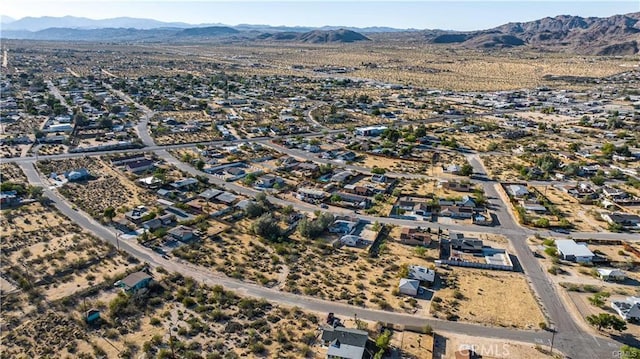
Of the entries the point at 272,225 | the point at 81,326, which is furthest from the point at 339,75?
the point at 81,326

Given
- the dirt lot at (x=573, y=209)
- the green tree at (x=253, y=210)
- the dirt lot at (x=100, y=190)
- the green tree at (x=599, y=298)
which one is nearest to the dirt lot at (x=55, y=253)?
the dirt lot at (x=100, y=190)

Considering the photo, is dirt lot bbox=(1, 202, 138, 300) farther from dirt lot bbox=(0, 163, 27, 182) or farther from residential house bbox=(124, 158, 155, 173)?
residential house bbox=(124, 158, 155, 173)

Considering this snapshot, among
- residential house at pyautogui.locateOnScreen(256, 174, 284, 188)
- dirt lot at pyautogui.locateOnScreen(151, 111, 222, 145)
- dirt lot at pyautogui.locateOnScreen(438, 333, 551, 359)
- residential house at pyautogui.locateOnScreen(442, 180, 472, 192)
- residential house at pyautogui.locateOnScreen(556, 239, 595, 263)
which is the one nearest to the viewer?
dirt lot at pyautogui.locateOnScreen(438, 333, 551, 359)

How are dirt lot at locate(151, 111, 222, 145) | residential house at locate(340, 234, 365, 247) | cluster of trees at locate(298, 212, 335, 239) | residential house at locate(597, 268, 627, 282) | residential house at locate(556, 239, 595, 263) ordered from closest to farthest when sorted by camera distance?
residential house at locate(597, 268, 627, 282) → residential house at locate(556, 239, 595, 263) → residential house at locate(340, 234, 365, 247) → cluster of trees at locate(298, 212, 335, 239) → dirt lot at locate(151, 111, 222, 145)

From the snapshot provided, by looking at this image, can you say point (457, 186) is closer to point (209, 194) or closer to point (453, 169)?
point (453, 169)

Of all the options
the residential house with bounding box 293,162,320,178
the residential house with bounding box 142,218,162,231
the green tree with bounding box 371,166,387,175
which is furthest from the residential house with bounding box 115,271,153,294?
the green tree with bounding box 371,166,387,175

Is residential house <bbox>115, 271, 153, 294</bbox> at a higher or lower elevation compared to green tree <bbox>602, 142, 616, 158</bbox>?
lower

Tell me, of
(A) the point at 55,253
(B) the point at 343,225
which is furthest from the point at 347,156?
(A) the point at 55,253
